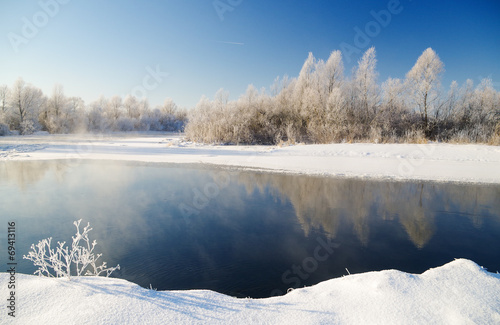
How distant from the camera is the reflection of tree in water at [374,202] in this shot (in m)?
4.44

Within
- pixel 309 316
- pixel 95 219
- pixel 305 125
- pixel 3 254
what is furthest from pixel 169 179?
pixel 305 125

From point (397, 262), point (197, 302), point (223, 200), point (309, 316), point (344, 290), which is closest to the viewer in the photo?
point (309, 316)

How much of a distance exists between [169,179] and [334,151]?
811 cm

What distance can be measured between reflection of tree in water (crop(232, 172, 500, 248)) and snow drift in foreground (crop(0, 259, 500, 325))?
173 cm

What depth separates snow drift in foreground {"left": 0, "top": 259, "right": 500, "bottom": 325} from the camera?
1.71 meters

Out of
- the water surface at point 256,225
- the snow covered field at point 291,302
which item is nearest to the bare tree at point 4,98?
the water surface at point 256,225

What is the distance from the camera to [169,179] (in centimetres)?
792

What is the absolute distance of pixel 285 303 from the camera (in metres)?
2.02

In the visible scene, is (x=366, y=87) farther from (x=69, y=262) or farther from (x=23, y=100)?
(x=23, y=100)

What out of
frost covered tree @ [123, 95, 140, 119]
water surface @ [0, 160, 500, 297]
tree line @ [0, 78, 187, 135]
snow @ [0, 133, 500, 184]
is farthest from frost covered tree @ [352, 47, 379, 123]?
frost covered tree @ [123, 95, 140, 119]

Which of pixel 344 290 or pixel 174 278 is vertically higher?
pixel 344 290

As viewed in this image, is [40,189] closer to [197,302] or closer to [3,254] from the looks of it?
[3,254]

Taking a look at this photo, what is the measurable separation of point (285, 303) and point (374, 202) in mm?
4482

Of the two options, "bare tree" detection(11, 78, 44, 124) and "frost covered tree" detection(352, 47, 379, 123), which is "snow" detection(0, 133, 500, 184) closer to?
"frost covered tree" detection(352, 47, 379, 123)
